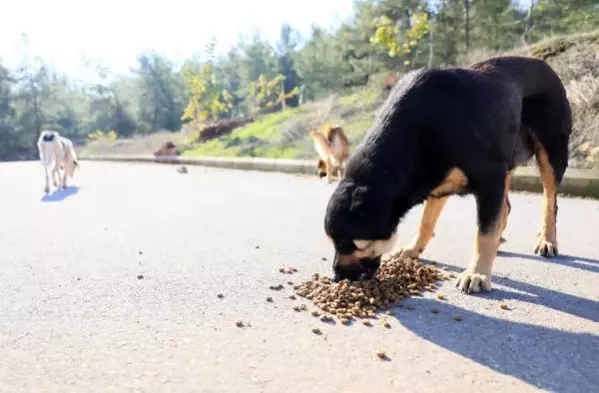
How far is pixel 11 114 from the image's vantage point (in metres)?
55.0

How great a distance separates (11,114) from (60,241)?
188ft

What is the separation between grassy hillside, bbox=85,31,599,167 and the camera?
32.9ft

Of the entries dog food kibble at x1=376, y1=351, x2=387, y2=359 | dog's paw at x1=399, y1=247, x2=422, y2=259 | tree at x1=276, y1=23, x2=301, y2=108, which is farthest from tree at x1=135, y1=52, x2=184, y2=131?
dog food kibble at x1=376, y1=351, x2=387, y2=359

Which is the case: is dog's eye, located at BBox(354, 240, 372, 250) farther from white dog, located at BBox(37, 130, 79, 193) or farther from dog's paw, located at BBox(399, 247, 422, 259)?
white dog, located at BBox(37, 130, 79, 193)

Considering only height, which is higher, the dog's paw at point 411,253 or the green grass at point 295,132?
the green grass at point 295,132

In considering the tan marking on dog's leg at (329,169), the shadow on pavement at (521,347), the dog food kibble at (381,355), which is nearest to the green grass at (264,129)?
the tan marking on dog's leg at (329,169)

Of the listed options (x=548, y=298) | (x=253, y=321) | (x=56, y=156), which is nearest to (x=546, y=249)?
(x=548, y=298)

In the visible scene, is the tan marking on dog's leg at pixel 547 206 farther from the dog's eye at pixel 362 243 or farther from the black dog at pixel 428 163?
the dog's eye at pixel 362 243

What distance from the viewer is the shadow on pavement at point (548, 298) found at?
10.7 feet

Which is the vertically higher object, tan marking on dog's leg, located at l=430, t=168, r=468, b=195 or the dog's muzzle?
tan marking on dog's leg, located at l=430, t=168, r=468, b=195

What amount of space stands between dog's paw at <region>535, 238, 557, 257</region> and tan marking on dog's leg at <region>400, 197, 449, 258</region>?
3.36 ft

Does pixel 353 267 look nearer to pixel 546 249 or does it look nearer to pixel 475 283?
pixel 475 283

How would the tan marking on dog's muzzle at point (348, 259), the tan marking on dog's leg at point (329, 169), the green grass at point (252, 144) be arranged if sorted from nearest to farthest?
1. the tan marking on dog's muzzle at point (348, 259)
2. the tan marking on dog's leg at point (329, 169)
3. the green grass at point (252, 144)

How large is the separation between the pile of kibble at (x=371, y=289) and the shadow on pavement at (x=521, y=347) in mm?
220
